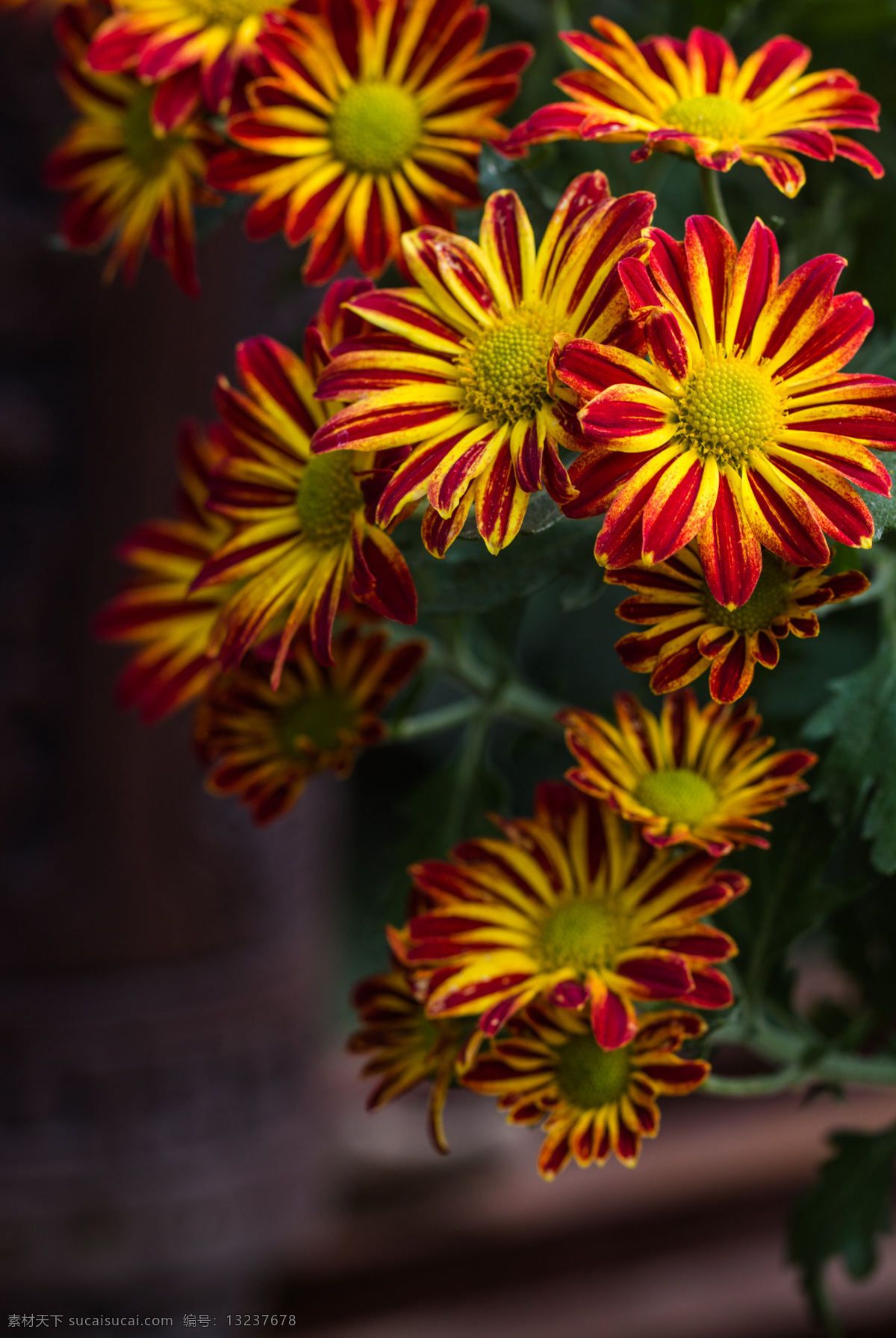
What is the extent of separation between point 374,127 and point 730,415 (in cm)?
17

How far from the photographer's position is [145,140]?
41cm

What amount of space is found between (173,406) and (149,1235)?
0.60 metres

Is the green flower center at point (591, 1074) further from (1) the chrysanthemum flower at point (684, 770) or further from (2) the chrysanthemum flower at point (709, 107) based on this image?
(2) the chrysanthemum flower at point (709, 107)

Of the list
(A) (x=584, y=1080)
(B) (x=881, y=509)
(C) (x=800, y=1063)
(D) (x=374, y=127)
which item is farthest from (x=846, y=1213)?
(D) (x=374, y=127)

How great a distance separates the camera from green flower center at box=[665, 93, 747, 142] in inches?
11.9

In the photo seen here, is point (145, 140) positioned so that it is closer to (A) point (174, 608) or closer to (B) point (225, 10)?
(B) point (225, 10)

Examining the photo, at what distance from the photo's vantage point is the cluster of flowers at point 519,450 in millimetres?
257

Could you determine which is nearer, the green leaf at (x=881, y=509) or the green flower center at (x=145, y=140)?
the green leaf at (x=881, y=509)

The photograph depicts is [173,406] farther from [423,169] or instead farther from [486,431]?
[486,431]

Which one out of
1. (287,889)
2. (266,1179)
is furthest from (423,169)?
(266,1179)

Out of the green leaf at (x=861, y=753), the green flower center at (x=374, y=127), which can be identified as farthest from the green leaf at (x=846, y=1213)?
the green flower center at (x=374, y=127)

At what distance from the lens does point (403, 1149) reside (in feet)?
3.76

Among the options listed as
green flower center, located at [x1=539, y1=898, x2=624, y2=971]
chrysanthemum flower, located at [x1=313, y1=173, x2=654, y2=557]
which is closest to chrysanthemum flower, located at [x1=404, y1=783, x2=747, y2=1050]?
green flower center, located at [x1=539, y1=898, x2=624, y2=971]

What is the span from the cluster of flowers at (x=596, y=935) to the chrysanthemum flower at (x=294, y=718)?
0.07 metres
